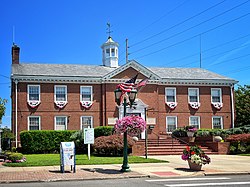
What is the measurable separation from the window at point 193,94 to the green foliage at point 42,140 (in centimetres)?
1261

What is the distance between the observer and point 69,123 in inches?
1248

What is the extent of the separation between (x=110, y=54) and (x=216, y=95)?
11444 mm

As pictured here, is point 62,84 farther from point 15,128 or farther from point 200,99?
point 200,99

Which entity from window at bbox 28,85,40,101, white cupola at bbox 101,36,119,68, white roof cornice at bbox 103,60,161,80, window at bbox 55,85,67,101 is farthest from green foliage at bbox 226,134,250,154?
window at bbox 28,85,40,101

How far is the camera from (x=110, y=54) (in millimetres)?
36906

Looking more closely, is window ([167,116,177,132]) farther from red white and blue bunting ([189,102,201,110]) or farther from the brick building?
red white and blue bunting ([189,102,201,110])

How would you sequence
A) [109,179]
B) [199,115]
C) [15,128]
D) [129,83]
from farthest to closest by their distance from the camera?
[199,115] → [15,128] → [129,83] → [109,179]

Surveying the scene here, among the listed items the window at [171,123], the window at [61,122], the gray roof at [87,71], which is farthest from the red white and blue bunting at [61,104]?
the window at [171,123]

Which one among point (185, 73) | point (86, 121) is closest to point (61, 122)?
point (86, 121)

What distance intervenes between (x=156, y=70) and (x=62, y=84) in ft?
33.5

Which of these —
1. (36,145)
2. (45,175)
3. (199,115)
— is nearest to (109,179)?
(45,175)

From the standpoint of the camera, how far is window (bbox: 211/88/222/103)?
3550 centimetres

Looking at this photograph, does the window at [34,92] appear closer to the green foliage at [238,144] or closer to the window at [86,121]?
the window at [86,121]

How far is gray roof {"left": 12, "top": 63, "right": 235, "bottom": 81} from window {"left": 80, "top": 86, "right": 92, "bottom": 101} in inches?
43.4
